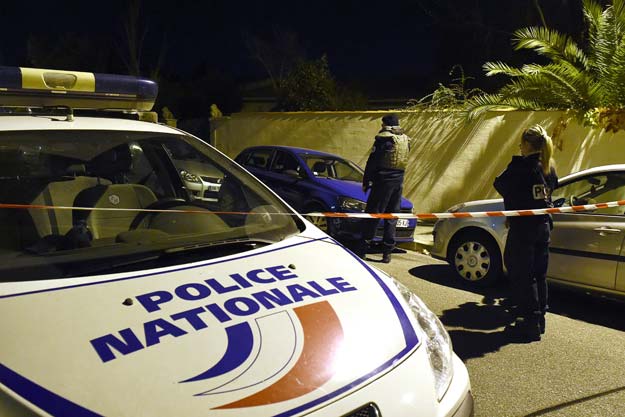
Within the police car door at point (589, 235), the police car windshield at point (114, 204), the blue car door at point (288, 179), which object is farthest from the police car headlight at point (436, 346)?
the blue car door at point (288, 179)

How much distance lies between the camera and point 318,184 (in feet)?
25.7

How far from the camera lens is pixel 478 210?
19.9 ft

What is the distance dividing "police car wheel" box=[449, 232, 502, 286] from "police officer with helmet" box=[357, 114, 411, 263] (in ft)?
3.43

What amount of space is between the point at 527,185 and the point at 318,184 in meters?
3.73

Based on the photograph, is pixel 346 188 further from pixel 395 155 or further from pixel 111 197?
pixel 111 197

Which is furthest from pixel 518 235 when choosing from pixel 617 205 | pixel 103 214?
pixel 103 214

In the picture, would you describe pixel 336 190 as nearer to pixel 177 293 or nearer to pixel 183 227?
pixel 183 227

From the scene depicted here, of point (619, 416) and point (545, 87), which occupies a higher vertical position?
point (545, 87)

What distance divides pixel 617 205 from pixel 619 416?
7.28 feet

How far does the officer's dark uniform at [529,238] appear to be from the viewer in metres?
4.43

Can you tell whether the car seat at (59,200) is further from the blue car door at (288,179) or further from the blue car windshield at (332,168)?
the blue car windshield at (332,168)

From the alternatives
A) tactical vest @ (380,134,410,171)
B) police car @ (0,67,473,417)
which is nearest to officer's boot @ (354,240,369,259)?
tactical vest @ (380,134,410,171)

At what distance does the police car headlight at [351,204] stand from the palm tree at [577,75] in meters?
3.20

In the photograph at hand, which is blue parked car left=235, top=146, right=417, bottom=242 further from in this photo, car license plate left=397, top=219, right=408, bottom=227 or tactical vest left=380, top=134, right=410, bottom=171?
tactical vest left=380, top=134, right=410, bottom=171
